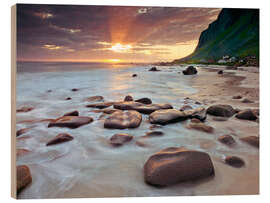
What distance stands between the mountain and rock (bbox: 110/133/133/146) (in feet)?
5.91

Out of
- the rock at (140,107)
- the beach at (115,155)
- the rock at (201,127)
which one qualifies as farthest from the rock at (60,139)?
the rock at (201,127)

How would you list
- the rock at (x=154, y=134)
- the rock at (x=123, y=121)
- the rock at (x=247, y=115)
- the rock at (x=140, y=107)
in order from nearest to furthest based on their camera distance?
the rock at (x=154, y=134), the rock at (x=123, y=121), the rock at (x=247, y=115), the rock at (x=140, y=107)

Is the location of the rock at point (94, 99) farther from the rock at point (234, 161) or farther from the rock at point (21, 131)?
the rock at point (234, 161)

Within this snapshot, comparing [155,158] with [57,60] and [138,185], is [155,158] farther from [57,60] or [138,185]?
[57,60]

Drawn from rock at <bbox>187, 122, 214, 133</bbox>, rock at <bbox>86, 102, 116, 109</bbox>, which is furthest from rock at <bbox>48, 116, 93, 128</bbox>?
rock at <bbox>187, 122, 214, 133</bbox>

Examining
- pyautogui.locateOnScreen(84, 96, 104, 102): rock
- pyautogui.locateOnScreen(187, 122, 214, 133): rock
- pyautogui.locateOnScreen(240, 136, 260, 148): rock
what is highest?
pyautogui.locateOnScreen(84, 96, 104, 102): rock

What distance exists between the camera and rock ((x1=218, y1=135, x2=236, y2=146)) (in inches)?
67.2

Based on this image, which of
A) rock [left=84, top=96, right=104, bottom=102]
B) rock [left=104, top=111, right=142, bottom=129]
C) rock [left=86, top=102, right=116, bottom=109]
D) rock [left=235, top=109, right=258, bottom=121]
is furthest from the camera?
rock [left=84, top=96, right=104, bottom=102]

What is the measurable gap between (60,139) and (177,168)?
1157 mm

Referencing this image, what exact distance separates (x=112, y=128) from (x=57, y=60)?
1.54 metres

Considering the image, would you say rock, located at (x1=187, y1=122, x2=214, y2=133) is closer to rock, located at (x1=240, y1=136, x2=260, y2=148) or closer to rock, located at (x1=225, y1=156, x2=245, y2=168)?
rock, located at (x1=240, y1=136, x2=260, y2=148)

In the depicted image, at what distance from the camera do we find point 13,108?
1.75 m

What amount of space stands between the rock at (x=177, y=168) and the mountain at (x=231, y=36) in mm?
1649

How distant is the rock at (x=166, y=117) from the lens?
2061 mm
